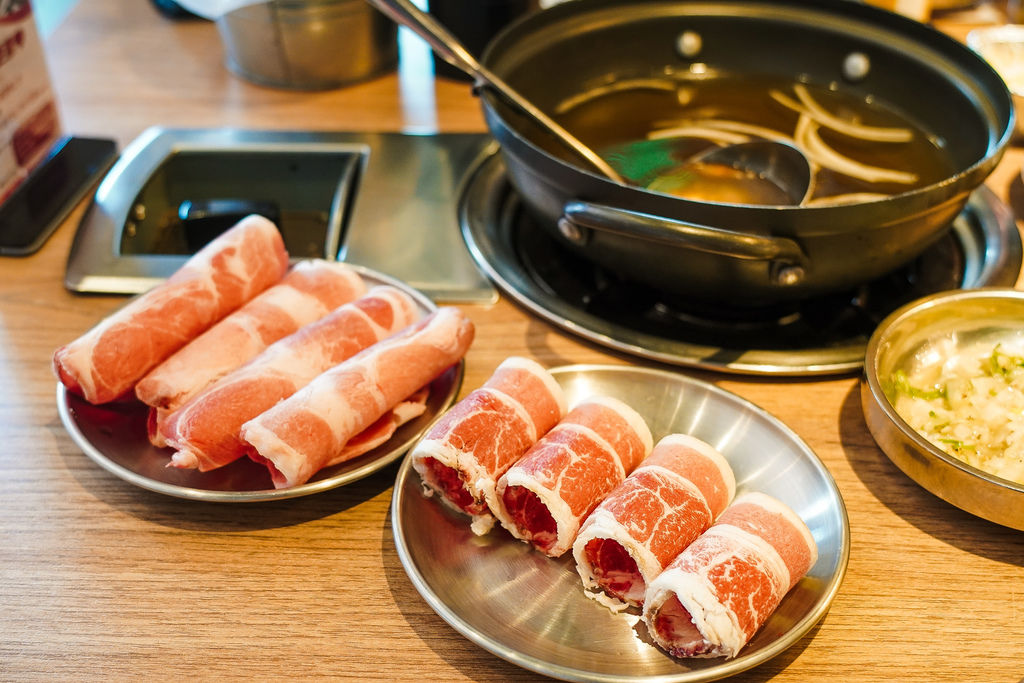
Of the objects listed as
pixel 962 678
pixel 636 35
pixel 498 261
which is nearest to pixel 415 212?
pixel 498 261

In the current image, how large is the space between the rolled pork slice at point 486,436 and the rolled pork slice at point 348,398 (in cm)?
10

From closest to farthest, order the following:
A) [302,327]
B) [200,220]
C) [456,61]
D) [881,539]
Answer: [881,539] → [302,327] → [456,61] → [200,220]

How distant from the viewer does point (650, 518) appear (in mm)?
916

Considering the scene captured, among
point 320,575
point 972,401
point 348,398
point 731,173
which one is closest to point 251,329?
point 348,398

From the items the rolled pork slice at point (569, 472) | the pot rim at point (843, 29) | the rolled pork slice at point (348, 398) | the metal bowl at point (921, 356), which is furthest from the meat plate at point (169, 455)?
the metal bowl at point (921, 356)

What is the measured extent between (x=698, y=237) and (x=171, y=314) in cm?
70

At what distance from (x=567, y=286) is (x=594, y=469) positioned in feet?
1.72

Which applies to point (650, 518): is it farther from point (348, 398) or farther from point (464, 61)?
point (464, 61)

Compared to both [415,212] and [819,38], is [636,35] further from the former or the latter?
[415,212]

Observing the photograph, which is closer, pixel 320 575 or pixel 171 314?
pixel 320 575

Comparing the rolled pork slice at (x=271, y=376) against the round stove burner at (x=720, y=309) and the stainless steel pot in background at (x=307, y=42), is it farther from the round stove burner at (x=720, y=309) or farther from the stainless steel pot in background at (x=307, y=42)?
the stainless steel pot in background at (x=307, y=42)

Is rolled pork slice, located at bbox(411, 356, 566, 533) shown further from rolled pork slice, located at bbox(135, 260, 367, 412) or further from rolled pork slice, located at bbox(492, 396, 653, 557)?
rolled pork slice, located at bbox(135, 260, 367, 412)

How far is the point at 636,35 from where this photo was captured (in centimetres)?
174

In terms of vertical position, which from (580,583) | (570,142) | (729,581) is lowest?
(580,583)
